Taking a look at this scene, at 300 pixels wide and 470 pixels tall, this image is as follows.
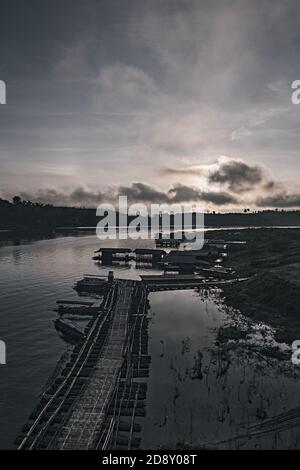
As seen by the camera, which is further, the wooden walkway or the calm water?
the calm water

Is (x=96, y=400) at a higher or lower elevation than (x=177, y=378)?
higher

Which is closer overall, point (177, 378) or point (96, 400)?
point (96, 400)

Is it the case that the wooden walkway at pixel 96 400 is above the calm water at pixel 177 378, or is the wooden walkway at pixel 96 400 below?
above

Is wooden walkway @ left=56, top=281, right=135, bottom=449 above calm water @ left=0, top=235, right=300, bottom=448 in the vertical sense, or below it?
above

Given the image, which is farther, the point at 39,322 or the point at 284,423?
the point at 39,322

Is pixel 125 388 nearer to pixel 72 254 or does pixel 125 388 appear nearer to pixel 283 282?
pixel 283 282

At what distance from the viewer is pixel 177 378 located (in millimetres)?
30312

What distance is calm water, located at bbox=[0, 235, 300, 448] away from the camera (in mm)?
23547

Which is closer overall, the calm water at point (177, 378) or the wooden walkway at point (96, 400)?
the wooden walkway at point (96, 400)

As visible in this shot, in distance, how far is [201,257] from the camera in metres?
104

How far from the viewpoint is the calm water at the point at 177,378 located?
23.5 m

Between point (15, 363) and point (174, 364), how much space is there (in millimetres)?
15280
